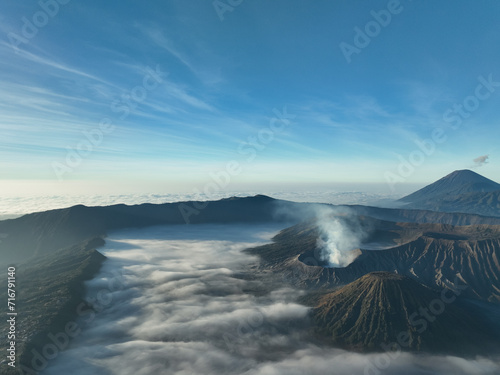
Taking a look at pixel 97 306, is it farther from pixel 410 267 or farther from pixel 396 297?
pixel 410 267

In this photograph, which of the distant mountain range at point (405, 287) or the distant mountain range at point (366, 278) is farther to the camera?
the distant mountain range at point (366, 278)

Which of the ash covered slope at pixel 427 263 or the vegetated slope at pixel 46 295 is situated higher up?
the ash covered slope at pixel 427 263

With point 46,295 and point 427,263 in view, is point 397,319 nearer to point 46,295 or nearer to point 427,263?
point 427,263

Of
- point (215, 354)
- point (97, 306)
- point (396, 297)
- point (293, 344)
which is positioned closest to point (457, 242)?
point (396, 297)

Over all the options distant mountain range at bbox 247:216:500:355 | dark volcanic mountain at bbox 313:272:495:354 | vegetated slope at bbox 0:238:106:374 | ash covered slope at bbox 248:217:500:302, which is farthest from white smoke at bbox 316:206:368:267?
vegetated slope at bbox 0:238:106:374

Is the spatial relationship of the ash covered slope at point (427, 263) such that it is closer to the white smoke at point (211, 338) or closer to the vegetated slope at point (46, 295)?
the white smoke at point (211, 338)

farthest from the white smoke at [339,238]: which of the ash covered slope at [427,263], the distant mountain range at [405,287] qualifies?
the ash covered slope at [427,263]

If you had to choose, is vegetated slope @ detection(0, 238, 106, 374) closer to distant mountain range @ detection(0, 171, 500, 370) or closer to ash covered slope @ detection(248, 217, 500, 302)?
distant mountain range @ detection(0, 171, 500, 370)

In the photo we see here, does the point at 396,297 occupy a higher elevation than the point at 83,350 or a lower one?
higher
